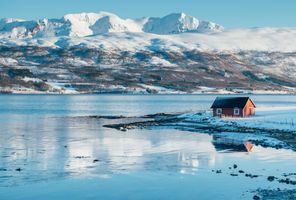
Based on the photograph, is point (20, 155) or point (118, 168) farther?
point (20, 155)

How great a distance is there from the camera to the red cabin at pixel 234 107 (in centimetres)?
9797

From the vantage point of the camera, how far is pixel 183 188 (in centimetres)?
3738

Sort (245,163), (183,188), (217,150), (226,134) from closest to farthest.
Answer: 1. (183,188)
2. (245,163)
3. (217,150)
4. (226,134)

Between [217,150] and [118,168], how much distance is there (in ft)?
49.9

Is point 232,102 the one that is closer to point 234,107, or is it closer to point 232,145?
point 234,107

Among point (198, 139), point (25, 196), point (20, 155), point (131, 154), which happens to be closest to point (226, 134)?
point (198, 139)

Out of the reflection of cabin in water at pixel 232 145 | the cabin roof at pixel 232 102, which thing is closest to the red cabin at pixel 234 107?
the cabin roof at pixel 232 102

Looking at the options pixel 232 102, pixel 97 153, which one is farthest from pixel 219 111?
pixel 97 153

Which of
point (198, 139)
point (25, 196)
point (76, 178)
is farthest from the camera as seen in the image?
point (198, 139)

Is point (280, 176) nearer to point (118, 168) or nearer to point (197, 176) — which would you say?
point (197, 176)

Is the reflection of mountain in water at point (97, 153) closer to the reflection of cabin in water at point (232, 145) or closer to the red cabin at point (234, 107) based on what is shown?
the reflection of cabin in water at point (232, 145)

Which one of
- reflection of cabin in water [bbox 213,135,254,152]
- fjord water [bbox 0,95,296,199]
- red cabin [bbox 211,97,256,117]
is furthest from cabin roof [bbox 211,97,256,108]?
reflection of cabin in water [bbox 213,135,254,152]

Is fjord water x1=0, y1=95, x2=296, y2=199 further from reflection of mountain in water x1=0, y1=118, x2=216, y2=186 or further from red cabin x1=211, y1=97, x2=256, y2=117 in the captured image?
red cabin x1=211, y1=97, x2=256, y2=117

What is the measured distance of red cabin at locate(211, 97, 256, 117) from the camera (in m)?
98.0
